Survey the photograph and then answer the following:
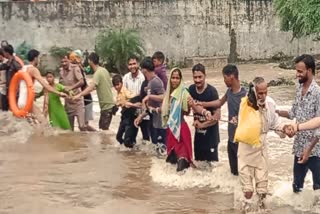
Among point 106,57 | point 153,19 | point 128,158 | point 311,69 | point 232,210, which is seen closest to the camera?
point 311,69

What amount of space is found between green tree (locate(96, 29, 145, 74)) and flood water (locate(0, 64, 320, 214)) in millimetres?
11461

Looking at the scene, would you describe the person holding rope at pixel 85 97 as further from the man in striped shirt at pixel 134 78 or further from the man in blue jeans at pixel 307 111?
the man in blue jeans at pixel 307 111

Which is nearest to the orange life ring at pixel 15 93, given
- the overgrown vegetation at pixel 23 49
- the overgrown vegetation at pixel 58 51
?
the overgrown vegetation at pixel 23 49

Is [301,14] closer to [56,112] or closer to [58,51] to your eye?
[58,51]

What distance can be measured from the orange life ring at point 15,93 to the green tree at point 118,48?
1083 cm

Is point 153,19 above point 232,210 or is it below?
above

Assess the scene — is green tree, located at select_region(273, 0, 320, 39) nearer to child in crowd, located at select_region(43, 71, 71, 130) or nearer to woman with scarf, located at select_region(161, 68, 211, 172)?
child in crowd, located at select_region(43, 71, 71, 130)

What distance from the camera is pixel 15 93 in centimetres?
1170

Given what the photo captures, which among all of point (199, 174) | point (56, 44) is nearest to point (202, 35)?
point (56, 44)

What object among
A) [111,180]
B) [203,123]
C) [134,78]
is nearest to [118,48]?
[134,78]

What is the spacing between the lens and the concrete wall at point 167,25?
2356 centimetres

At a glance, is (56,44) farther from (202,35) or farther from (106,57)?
(202,35)

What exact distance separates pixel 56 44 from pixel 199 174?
1636cm

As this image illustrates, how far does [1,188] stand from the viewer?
26.7 feet
